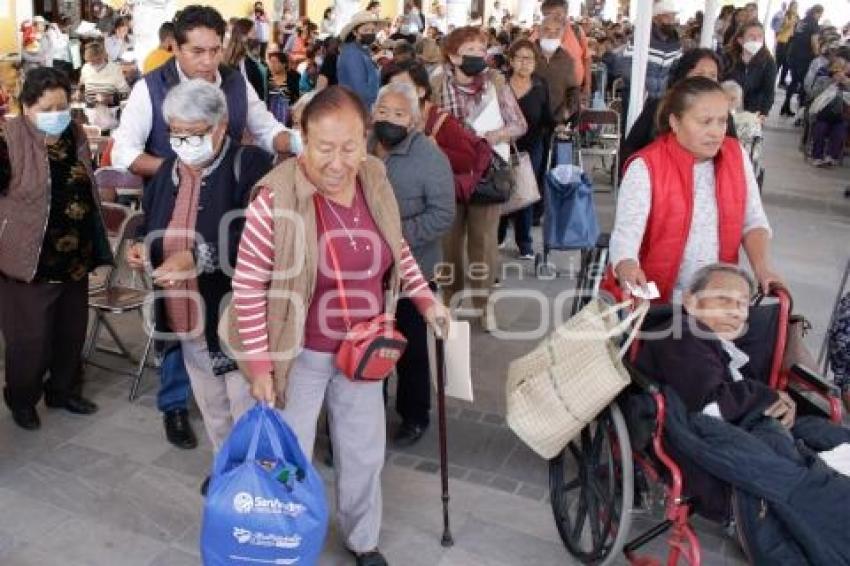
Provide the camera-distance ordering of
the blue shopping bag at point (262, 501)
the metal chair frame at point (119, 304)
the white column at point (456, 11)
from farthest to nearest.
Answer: the white column at point (456, 11) → the metal chair frame at point (119, 304) → the blue shopping bag at point (262, 501)

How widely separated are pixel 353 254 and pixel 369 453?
673 millimetres

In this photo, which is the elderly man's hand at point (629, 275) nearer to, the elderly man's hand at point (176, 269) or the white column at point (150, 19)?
the elderly man's hand at point (176, 269)

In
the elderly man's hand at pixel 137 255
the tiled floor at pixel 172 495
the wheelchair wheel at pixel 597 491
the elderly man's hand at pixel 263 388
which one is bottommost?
the tiled floor at pixel 172 495

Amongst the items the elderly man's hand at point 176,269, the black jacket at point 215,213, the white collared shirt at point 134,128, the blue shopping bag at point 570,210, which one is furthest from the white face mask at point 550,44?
the elderly man's hand at point 176,269

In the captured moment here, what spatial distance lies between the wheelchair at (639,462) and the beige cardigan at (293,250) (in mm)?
913

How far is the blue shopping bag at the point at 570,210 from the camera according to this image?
5.61 metres

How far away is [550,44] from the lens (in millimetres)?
7250

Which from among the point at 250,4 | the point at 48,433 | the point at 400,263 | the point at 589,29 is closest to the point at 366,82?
the point at 48,433

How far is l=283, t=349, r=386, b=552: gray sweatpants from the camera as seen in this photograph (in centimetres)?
267

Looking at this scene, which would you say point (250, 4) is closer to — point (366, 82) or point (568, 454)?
point (366, 82)

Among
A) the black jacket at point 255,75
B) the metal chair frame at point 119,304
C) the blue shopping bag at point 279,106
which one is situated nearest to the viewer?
the metal chair frame at point 119,304

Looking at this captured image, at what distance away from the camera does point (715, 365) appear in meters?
2.81

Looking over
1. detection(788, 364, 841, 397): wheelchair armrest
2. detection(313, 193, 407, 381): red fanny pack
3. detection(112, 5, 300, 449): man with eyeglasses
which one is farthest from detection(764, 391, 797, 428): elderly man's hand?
detection(112, 5, 300, 449): man with eyeglasses

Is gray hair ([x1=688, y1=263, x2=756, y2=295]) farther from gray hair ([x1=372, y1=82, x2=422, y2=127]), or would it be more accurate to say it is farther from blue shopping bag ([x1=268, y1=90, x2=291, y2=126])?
blue shopping bag ([x1=268, y1=90, x2=291, y2=126])
